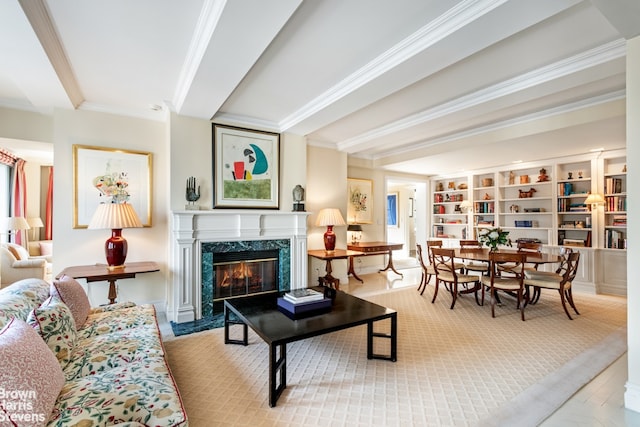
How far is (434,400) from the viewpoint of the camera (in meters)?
2.00

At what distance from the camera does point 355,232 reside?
20.8 ft

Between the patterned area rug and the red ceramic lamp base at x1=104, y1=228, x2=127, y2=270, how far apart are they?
1.13 m

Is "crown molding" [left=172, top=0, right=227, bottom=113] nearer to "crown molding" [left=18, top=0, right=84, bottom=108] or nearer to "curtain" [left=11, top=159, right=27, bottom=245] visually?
"crown molding" [left=18, top=0, right=84, bottom=108]

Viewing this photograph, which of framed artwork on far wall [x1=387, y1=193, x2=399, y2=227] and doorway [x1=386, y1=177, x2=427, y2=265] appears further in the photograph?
framed artwork on far wall [x1=387, y1=193, x2=399, y2=227]

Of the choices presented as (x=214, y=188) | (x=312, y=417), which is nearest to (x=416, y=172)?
(x=214, y=188)

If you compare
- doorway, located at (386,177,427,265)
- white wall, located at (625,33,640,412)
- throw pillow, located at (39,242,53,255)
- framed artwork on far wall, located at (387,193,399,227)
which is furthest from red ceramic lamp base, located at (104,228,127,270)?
framed artwork on far wall, located at (387,193,399,227)

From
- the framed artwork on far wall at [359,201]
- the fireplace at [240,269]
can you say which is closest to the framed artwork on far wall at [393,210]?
the framed artwork on far wall at [359,201]

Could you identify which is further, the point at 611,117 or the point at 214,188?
the point at 214,188

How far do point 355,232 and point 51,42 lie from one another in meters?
5.23

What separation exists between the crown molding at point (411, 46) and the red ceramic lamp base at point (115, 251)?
2.68m

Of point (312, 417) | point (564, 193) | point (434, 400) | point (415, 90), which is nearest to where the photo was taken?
point (312, 417)

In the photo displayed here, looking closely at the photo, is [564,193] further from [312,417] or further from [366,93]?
[312,417]

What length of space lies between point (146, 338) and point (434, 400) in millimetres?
1995

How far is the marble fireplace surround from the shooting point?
11.7ft
